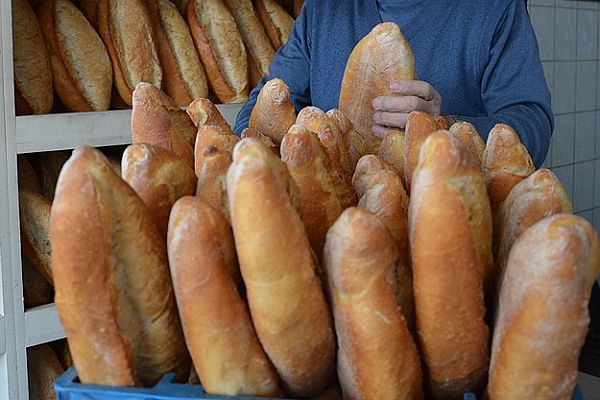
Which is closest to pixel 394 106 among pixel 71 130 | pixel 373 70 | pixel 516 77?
pixel 373 70

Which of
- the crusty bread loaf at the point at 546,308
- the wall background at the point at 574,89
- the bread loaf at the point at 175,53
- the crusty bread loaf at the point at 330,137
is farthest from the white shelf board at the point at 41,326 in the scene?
the wall background at the point at 574,89

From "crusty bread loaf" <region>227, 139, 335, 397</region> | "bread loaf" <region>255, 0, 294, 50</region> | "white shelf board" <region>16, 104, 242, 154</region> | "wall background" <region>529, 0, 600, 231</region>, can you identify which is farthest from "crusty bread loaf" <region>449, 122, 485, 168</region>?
"wall background" <region>529, 0, 600, 231</region>

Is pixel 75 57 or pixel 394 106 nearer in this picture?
pixel 394 106

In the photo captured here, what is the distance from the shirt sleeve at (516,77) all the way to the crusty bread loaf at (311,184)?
947mm

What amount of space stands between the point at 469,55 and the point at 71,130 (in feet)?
2.69

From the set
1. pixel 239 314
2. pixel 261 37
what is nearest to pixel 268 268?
pixel 239 314

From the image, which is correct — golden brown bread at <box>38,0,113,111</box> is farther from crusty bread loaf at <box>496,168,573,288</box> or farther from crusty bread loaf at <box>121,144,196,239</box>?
crusty bread loaf at <box>496,168,573,288</box>

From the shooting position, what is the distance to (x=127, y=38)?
1.68 meters

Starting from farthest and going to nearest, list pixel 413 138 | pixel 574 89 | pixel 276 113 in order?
pixel 574 89 < pixel 276 113 < pixel 413 138

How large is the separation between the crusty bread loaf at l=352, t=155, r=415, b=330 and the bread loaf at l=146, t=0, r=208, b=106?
48.4 inches

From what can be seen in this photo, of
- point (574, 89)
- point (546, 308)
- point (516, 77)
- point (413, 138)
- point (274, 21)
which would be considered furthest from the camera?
point (574, 89)

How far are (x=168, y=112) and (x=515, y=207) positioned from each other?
32 centimetres

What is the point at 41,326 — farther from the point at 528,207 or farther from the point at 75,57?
the point at 528,207

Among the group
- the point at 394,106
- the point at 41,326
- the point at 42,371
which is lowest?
the point at 42,371
